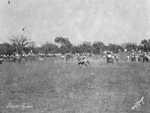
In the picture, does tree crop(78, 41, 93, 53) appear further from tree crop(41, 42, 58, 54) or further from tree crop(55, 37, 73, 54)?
tree crop(41, 42, 58, 54)

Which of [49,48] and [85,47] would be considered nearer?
[49,48]

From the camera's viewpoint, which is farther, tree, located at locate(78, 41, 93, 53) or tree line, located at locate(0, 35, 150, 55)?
tree, located at locate(78, 41, 93, 53)

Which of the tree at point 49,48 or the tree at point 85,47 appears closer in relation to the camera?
the tree at point 49,48

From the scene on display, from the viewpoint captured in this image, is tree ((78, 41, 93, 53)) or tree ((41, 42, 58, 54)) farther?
tree ((78, 41, 93, 53))

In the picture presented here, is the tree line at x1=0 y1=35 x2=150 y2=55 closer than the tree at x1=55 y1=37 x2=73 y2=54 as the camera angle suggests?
Yes

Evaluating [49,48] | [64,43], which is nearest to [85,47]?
[64,43]

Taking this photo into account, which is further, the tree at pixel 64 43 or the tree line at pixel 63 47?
the tree at pixel 64 43

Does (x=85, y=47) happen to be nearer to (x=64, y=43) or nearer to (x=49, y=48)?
(x=64, y=43)

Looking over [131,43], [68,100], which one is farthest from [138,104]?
[131,43]

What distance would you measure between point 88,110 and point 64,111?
70 cm

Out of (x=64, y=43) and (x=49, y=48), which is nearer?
(x=49, y=48)

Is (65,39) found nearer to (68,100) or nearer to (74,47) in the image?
(74,47)

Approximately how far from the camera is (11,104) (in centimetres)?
831

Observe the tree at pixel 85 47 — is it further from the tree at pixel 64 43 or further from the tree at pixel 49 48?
the tree at pixel 49 48
